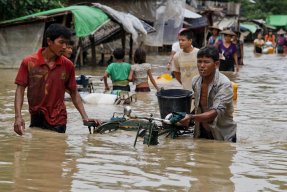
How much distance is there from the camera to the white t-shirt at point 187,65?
8.27 meters

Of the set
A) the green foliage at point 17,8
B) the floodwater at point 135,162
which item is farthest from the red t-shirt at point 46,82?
the green foliage at point 17,8

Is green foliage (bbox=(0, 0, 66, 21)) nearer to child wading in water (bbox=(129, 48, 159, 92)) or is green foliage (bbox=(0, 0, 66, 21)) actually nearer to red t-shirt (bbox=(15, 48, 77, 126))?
child wading in water (bbox=(129, 48, 159, 92))

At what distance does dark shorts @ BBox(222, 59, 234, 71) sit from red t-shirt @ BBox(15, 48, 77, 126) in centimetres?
935

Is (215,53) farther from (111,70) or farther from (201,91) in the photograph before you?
(111,70)

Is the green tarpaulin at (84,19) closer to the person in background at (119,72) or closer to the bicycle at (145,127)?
the person in background at (119,72)

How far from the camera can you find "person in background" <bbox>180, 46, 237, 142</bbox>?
6168 mm

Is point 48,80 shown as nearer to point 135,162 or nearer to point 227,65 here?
point 135,162

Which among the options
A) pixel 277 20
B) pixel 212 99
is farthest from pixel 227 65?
pixel 277 20

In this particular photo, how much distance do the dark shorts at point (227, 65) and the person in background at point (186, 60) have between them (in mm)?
6679

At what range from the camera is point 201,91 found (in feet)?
21.0

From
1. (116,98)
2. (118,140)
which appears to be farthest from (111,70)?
(118,140)

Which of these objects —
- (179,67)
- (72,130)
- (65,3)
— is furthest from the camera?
(65,3)

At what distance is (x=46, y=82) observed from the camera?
589cm

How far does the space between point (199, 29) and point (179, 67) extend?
27201 millimetres
